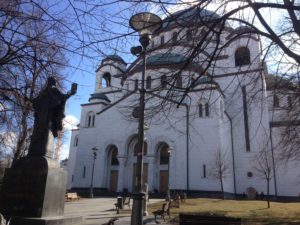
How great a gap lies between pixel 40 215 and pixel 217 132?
2830 cm

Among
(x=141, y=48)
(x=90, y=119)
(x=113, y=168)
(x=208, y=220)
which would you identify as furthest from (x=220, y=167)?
(x=141, y=48)

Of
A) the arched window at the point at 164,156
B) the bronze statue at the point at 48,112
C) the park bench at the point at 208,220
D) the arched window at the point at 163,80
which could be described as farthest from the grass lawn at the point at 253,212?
the arched window at the point at 164,156

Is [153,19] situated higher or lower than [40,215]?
higher

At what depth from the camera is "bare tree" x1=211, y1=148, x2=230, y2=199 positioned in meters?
31.1

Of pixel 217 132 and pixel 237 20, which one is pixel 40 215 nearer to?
pixel 237 20

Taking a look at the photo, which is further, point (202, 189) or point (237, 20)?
point (202, 189)

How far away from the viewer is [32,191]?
7062 mm

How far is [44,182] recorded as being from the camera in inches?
280

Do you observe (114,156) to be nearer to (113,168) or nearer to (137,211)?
(113,168)

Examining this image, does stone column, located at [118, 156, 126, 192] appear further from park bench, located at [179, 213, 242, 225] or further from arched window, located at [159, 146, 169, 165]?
park bench, located at [179, 213, 242, 225]

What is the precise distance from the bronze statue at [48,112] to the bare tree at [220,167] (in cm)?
2511

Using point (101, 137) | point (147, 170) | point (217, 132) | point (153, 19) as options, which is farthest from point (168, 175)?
point (153, 19)

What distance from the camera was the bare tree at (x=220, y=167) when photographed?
3112cm

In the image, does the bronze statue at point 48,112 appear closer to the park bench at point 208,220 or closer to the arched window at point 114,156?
the park bench at point 208,220
